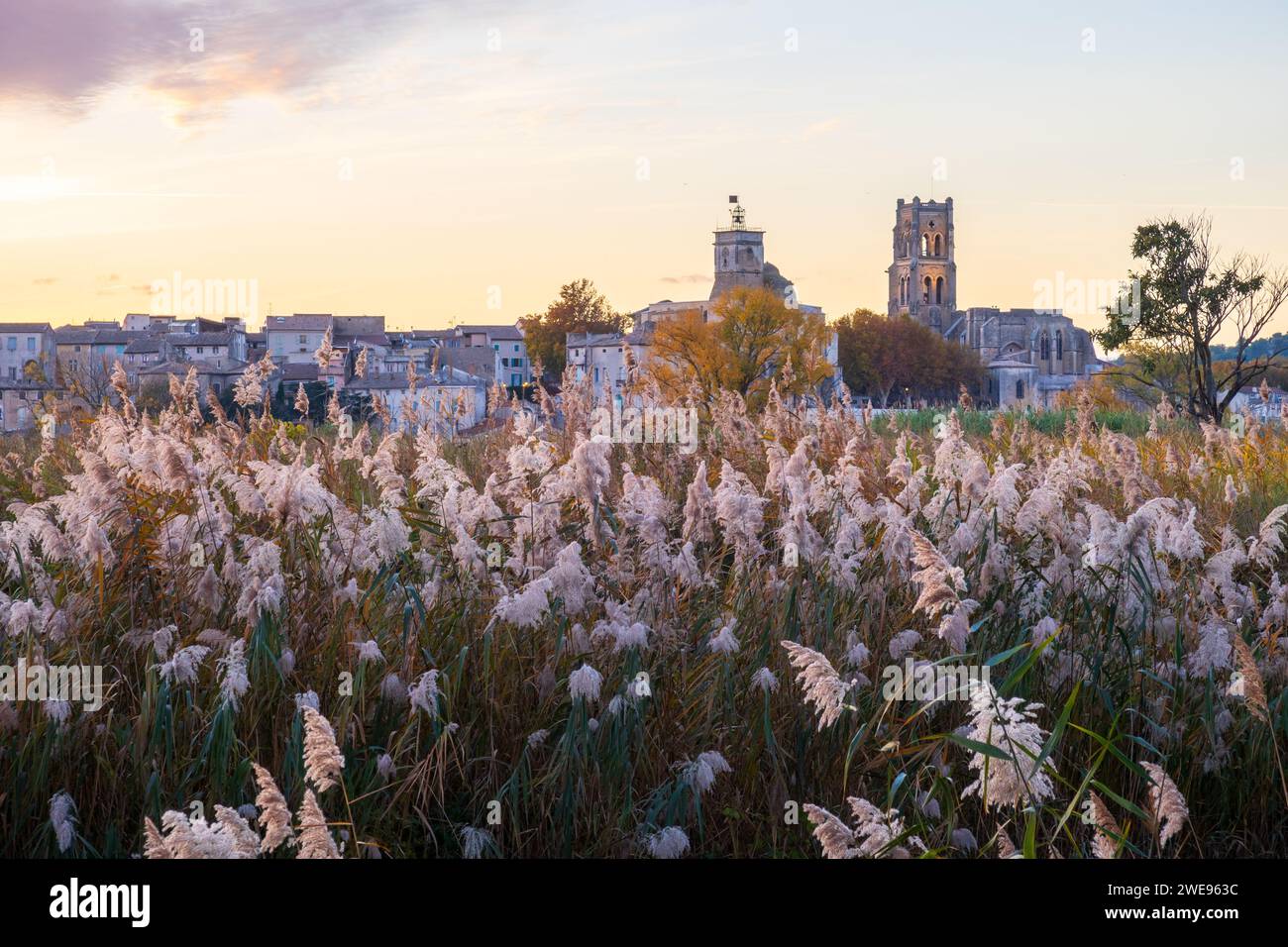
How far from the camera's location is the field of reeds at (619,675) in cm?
372

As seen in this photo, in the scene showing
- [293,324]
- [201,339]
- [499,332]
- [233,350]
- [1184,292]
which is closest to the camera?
[1184,292]

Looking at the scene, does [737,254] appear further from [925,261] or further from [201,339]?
[201,339]

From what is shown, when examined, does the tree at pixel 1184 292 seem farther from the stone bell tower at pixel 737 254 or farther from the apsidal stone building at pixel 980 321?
the stone bell tower at pixel 737 254

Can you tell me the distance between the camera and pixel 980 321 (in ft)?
531

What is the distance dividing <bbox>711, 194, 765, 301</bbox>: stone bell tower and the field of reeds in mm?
147949

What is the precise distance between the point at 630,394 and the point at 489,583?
6.73 metres

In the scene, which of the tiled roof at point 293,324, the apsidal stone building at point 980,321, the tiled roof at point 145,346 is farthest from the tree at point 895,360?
the tiled roof at point 145,346

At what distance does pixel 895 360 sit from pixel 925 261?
64.1 m

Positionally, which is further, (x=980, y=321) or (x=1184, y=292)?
(x=980, y=321)

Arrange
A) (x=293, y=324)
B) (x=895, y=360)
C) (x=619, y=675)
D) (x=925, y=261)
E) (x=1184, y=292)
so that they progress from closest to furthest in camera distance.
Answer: (x=619, y=675) < (x=1184, y=292) < (x=293, y=324) < (x=895, y=360) < (x=925, y=261)

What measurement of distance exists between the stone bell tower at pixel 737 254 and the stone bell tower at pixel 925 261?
31.7 metres

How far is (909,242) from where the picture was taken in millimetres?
180375

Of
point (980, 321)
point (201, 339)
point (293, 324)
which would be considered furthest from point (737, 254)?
point (201, 339)
